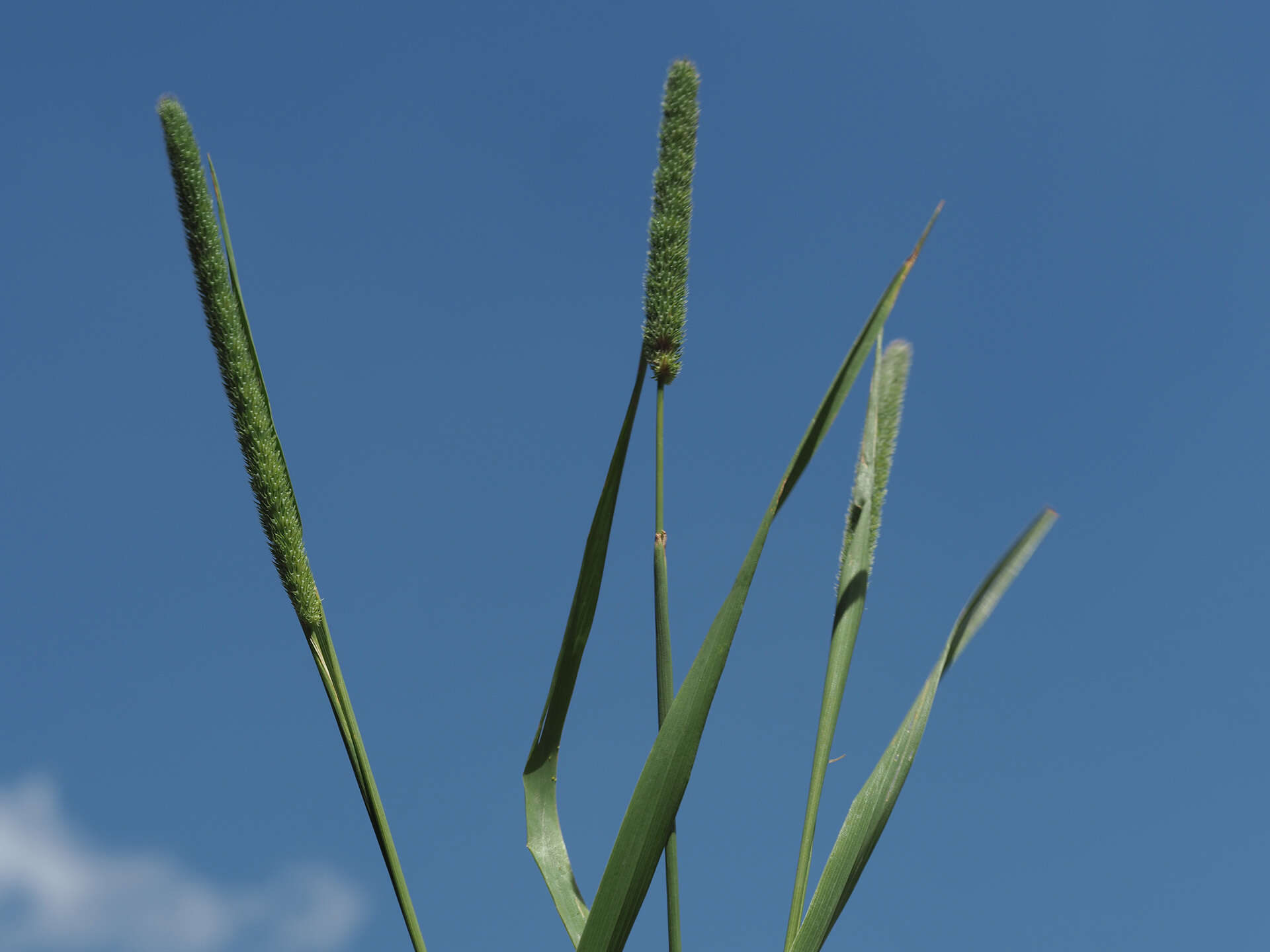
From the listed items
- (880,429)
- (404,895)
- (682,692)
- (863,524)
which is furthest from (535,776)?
(880,429)

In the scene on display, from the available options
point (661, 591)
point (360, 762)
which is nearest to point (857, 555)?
point (661, 591)

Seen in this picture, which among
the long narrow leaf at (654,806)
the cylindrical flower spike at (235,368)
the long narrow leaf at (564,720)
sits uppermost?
the cylindrical flower spike at (235,368)

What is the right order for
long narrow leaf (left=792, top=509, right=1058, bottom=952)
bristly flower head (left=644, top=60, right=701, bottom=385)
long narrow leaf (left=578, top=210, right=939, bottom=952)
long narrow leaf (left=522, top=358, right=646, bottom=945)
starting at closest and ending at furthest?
long narrow leaf (left=578, top=210, right=939, bottom=952), long narrow leaf (left=792, top=509, right=1058, bottom=952), long narrow leaf (left=522, top=358, right=646, bottom=945), bristly flower head (left=644, top=60, right=701, bottom=385)

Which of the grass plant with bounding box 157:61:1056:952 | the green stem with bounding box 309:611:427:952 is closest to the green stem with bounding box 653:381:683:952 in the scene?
the grass plant with bounding box 157:61:1056:952

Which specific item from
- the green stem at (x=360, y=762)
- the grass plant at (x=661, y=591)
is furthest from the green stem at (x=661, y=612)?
the green stem at (x=360, y=762)

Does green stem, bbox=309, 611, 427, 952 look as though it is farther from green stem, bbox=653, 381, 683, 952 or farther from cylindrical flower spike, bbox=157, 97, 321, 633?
green stem, bbox=653, 381, 683, 952

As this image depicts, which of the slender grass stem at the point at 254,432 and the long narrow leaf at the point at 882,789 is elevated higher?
the slender grass stem at the point at 254,432

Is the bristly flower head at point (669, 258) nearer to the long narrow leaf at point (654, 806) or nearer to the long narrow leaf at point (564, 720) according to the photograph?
the long narrow leaf at point (564, 720)
